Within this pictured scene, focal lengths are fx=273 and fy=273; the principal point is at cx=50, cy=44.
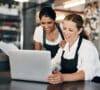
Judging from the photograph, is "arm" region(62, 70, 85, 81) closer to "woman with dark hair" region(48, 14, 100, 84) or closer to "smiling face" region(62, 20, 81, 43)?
"woman with dark hair" region(48, 14, 100, 84)

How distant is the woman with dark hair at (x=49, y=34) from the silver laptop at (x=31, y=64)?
31.1 inches

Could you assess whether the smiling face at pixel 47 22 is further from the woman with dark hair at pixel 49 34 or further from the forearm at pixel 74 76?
the forearm at pixel 74 76

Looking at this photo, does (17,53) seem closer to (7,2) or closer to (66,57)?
(66,57)

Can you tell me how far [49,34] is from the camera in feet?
9.05

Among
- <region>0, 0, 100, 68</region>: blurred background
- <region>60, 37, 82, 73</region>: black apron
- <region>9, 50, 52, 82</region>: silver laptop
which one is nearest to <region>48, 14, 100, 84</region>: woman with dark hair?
<region>60, 37, 82, 73</region>: black apron

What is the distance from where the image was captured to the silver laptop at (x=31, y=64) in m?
1.69

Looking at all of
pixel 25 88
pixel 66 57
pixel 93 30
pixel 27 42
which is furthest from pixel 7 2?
pixel 25 88

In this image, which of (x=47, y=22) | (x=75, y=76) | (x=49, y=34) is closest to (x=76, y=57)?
(x=75, y=76)

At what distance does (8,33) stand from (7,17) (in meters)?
0.35

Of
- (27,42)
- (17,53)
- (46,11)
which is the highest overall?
(46,11)

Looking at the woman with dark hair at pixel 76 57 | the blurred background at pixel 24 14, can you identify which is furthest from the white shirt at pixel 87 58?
the blurred background at pixel 24 14

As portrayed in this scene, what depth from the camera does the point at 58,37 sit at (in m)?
2.73

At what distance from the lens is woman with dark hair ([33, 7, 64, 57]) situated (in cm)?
257

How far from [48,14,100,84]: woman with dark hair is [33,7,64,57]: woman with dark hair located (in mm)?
553
